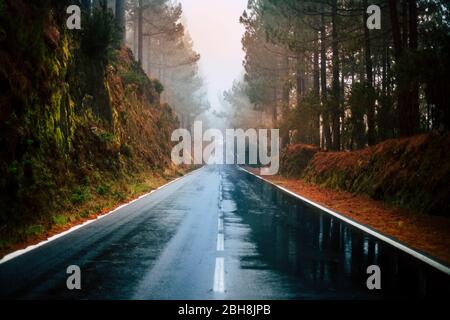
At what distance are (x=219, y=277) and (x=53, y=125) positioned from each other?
8.68m

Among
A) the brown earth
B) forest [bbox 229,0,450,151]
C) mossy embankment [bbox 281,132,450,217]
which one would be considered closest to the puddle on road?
the brown earth

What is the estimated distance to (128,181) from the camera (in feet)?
66.0

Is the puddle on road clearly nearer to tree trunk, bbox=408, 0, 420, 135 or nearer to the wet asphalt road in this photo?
the wet asphalt road

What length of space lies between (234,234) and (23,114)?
20.5ft

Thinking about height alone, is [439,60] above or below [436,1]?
below

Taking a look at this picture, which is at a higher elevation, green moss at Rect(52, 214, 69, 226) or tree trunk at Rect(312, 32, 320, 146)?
tree trunk at Rect(312, 32, 320, 146)

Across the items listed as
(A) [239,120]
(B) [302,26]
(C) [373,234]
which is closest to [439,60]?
(C) [373,234]

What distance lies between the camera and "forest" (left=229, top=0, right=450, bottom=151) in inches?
528

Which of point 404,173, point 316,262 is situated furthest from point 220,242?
point 404,173

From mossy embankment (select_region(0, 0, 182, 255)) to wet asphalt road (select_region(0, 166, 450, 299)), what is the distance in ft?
4.47

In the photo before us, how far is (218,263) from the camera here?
698 cm

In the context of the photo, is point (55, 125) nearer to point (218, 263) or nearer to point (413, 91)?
point (218, 263)

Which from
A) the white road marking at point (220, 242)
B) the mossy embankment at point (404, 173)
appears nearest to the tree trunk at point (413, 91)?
the mossy embankment at point (404, 173)

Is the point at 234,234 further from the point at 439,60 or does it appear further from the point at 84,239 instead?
the point at 439,60
